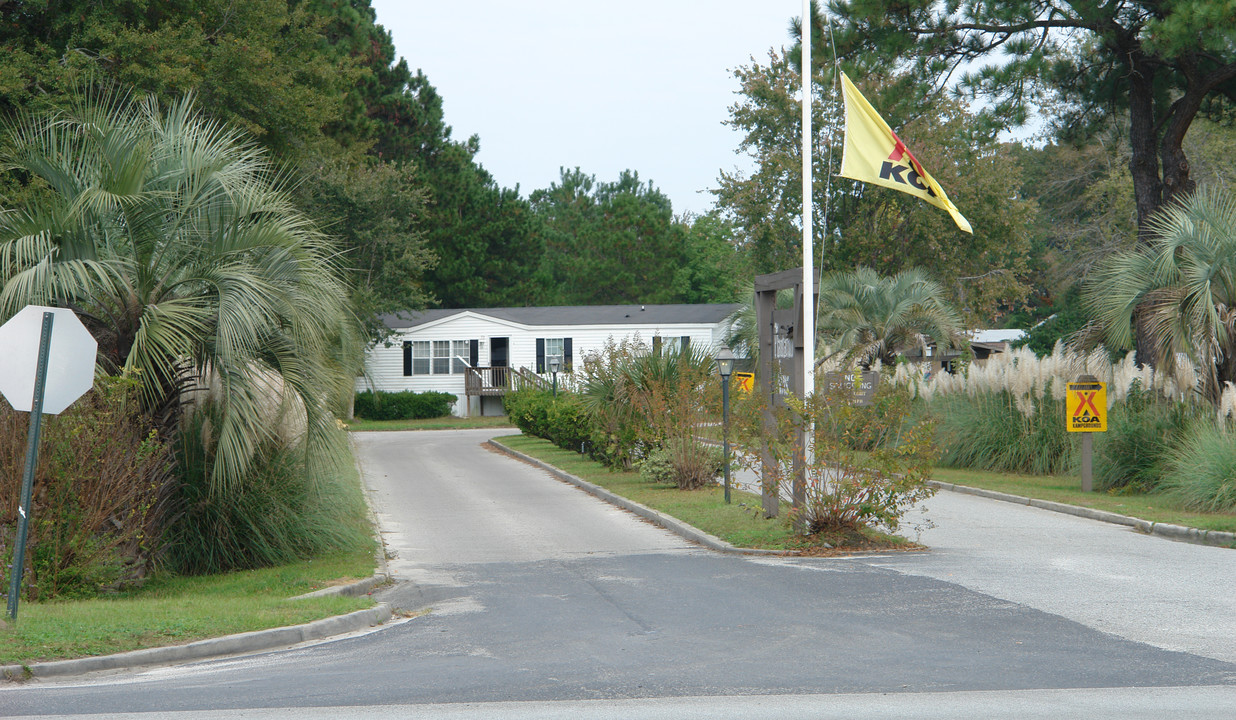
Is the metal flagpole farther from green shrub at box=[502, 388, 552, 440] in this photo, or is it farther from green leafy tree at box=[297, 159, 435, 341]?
green leafy tree at box=[297, 159, 435, 341]

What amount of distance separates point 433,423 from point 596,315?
898cm

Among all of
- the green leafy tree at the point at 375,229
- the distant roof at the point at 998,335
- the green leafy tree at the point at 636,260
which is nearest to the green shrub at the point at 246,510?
the green leafy tree at the point at 375,229

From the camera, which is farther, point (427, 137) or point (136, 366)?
point (427, 137)

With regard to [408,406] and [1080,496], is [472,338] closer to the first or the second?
[408,406]

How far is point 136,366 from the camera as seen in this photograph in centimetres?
1088

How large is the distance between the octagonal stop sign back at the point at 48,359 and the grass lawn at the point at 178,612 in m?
1.70

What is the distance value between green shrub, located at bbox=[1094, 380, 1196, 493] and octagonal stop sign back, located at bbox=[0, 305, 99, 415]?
14.9 metres

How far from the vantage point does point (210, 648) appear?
8094 millimetres

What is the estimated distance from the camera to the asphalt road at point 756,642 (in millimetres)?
6258

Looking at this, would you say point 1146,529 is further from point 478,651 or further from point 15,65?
point 15,65

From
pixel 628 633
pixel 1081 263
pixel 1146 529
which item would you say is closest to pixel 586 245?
pixel 1081 263

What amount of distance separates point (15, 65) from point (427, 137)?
37.0 metres

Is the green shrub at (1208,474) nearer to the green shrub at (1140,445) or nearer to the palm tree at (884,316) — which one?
the green shrub at (1140,445)

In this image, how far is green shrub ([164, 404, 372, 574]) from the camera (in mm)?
11828
